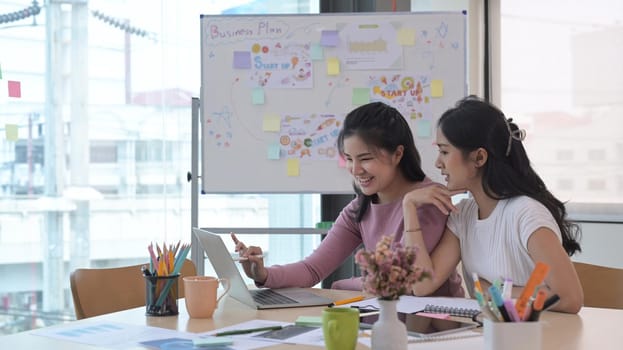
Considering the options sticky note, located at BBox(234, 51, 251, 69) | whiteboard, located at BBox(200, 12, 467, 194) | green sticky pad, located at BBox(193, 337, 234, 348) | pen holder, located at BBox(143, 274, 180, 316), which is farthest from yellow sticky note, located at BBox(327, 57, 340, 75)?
green sticky pad, located at BBox(193, 337, 234, 348)

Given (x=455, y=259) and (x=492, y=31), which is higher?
(x=492, y=31)

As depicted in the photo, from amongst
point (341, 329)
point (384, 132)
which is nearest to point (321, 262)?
point (384, 132)

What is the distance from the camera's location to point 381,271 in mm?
1137

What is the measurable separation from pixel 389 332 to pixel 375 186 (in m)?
0.95

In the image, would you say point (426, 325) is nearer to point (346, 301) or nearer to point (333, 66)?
point (346, 301)

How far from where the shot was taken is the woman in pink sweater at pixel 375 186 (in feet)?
6.77

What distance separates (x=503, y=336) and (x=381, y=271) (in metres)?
0.20

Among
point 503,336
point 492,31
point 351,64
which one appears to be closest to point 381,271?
point 503,336

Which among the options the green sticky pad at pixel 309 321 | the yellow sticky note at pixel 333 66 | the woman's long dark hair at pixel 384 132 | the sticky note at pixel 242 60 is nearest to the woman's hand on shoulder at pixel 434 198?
the woman's long dark hair at pixel 384 132

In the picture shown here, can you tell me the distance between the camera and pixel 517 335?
3.65ft

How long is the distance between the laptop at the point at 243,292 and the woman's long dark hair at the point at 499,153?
0.54 meters

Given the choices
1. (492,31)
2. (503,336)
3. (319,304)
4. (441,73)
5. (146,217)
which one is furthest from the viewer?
(492,31)

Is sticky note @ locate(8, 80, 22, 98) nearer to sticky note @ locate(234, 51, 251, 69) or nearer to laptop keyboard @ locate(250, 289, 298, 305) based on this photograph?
sticky note @ locate(234, 51, 251, 69)

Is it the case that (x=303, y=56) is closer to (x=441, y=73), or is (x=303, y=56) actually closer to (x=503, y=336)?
(x=441, y=73)
